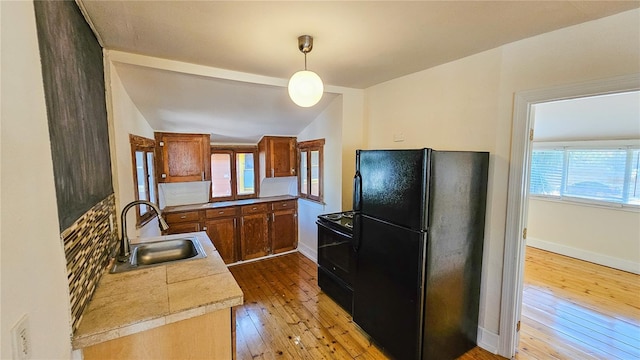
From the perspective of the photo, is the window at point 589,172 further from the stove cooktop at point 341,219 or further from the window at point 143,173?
the window at point 143,173

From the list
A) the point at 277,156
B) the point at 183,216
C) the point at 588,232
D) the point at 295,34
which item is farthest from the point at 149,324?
the point at 588,232

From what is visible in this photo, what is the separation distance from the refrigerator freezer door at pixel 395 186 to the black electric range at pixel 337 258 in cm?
51

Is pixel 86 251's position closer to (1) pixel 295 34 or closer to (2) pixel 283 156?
(1) pixel 295 34

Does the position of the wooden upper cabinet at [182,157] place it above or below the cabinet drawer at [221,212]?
above

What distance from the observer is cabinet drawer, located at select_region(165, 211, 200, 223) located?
3387mm

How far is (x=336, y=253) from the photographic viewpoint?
279 centimetres

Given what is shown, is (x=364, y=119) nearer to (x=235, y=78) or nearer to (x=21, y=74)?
(x=235, y=78)

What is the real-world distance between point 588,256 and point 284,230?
455cm

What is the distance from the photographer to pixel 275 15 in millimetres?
1528

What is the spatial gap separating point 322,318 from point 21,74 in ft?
8.74

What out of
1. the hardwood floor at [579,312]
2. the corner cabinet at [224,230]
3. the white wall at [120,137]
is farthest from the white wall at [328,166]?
the hardwood floor at [579,312]

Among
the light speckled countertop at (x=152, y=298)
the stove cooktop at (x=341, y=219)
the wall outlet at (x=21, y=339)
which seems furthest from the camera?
the stove cooktop at (x=341, y=219)

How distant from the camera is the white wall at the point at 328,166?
3316mm

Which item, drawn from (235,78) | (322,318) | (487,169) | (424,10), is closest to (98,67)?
(235,78)
